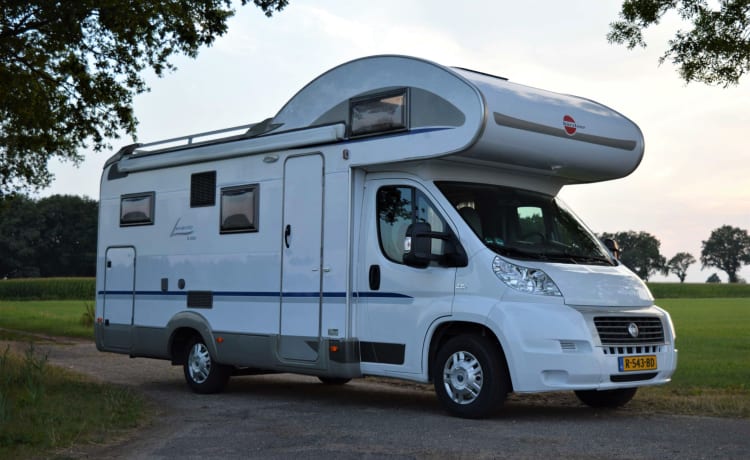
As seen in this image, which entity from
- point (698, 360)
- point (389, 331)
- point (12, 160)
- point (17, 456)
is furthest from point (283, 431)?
point (12, 160)

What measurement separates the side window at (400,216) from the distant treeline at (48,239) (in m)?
80.1

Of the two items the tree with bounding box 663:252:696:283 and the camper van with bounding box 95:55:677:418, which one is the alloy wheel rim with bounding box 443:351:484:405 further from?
the tree with bounding box 663:252:696:283


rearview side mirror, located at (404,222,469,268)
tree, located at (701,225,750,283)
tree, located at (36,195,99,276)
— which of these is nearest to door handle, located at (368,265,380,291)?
rearview side mirror, located at (404,222,469,268)

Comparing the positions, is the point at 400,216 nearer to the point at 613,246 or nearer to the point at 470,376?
the point at 470,376

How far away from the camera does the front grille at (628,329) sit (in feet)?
29.7

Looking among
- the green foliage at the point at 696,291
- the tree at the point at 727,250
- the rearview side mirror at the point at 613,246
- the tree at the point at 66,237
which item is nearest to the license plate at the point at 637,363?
the rearview side mirror at the point at 613,246

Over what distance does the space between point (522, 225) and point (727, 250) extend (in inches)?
5736

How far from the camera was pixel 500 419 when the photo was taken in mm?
9211

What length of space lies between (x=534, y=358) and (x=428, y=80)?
9.90ft

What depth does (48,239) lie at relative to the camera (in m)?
89.0

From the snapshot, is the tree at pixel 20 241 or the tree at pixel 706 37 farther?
the tree at pixel 20 241

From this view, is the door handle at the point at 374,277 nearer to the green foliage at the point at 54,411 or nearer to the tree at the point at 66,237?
the green foliage at the point at 54,411

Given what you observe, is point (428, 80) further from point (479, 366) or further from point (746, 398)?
point (746, 398)

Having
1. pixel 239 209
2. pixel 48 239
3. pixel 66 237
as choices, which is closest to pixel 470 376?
pixel 239 209
